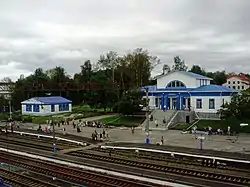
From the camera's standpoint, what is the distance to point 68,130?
2090 inches

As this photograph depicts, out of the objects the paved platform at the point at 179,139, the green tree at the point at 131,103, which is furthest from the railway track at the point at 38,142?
the green tree at the point at 131,103

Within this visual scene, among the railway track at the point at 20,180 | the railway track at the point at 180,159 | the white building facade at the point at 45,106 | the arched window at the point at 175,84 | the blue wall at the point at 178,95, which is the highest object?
the arched window at the point at 175,84

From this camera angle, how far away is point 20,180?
24.9 metres

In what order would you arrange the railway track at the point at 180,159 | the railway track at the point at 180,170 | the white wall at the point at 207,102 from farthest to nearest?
the white wall at the point at 207,102, the railway track at the point at 180,159, the railway track at the point at 180,170

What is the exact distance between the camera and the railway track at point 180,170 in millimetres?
23222

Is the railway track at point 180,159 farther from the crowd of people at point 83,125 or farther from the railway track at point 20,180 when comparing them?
the railway track at point 20,180

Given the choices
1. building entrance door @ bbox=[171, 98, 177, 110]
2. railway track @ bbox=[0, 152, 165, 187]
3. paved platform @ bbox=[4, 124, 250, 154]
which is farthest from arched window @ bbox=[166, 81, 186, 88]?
railway track @ bbox=[0, 152, 165, 187]

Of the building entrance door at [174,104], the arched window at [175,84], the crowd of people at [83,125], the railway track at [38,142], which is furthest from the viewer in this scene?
the arched window at [175,84]

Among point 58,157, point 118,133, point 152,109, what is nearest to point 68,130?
point 118,133

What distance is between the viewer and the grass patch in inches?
2222

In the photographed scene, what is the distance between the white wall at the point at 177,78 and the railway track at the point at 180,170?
105 feet

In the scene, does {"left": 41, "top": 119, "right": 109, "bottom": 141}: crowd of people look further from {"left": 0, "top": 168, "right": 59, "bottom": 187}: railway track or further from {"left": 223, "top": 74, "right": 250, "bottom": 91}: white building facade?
{"left": 223, "top": 74, "right": 250, "bottom": 91}: white building facade

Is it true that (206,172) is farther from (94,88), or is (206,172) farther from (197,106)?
(94,88)

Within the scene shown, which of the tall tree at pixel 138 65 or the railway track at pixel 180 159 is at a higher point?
the tall tree at pixel 138 65
